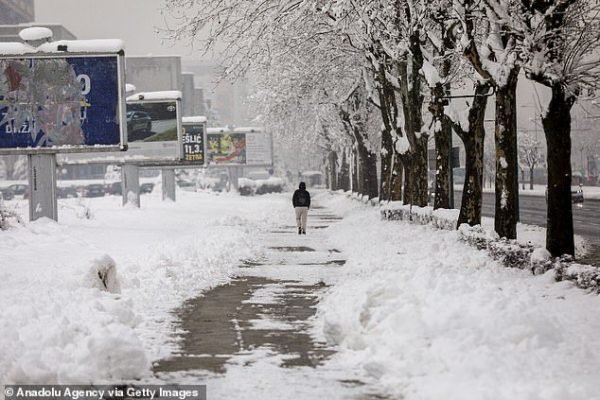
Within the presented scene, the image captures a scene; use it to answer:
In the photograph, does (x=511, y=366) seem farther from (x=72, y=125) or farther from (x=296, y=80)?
(x=296, y=80)

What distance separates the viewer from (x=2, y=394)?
6.91 m

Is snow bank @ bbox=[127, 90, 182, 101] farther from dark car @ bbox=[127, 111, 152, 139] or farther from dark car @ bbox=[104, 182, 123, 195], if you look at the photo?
dark car @ bbox=[104, 182, 123, 195]

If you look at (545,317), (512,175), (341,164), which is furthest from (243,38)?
(341,164)

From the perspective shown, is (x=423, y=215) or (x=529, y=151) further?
(x=529, y=151)

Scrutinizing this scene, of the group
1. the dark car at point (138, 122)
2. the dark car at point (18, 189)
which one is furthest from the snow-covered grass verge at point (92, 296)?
the dark car at point (18, 189)

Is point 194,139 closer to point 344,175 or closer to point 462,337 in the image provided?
point 344,175

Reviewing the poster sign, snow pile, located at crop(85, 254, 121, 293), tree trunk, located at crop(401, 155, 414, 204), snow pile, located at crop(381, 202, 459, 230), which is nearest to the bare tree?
the poster sign

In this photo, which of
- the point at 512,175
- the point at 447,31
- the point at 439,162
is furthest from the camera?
the point at 439,162

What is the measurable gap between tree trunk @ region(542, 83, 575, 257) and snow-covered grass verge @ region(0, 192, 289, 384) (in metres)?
5.80

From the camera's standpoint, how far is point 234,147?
3305 inches

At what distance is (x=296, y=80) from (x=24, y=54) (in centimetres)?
1501

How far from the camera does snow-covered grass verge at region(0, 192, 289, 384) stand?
7.45 metres

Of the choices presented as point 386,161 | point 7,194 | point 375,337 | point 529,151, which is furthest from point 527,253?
point 529,151

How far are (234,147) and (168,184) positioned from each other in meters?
24.9
